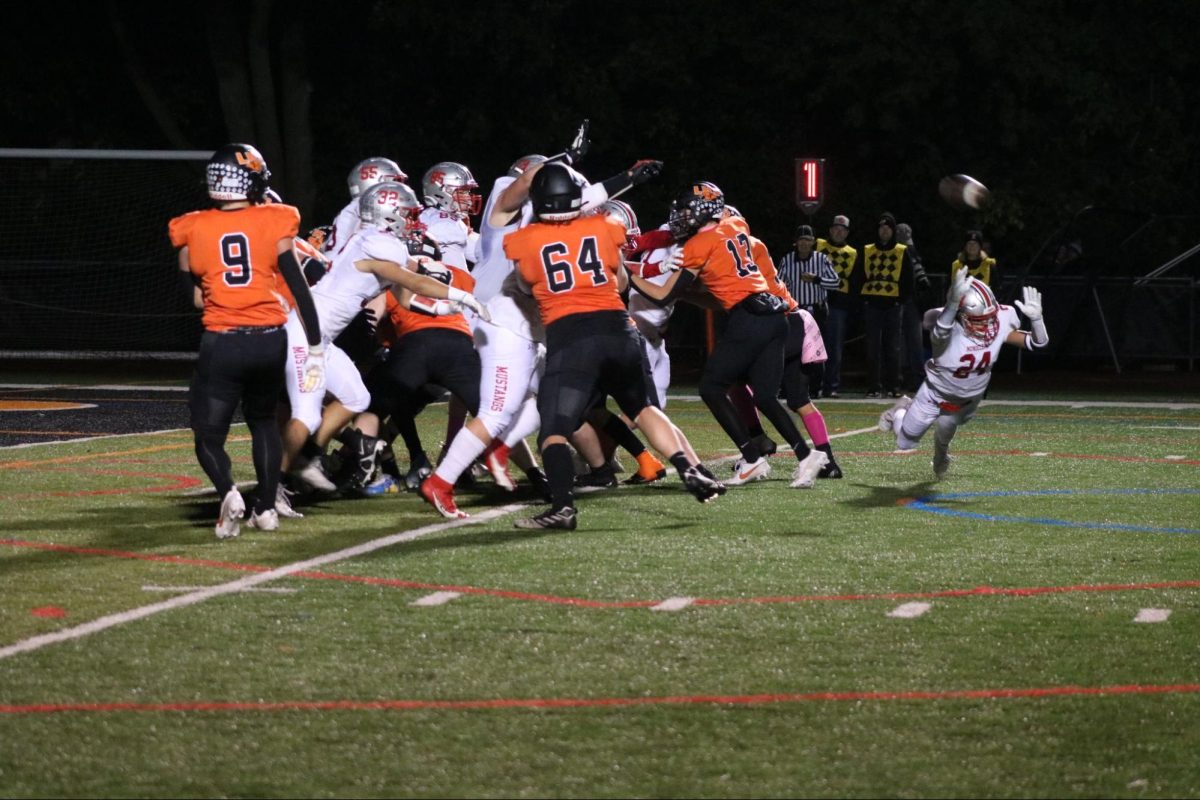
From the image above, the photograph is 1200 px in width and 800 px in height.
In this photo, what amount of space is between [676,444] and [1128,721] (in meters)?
3.98

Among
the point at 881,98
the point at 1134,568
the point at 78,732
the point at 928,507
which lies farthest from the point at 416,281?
the point at 881,98

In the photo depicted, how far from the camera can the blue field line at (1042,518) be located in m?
9.04

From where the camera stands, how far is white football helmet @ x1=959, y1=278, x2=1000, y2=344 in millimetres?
10742

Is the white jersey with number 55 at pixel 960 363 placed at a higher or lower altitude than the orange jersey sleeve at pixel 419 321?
lower

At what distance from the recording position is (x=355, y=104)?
28438mm

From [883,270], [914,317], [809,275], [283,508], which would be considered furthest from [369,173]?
[914,317]

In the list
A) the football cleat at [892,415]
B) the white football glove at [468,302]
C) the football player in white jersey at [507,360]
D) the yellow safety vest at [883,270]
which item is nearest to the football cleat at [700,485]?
the football player in white jersey at [507,360]

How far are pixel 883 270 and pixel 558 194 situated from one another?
1098cm

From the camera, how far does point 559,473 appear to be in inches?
344

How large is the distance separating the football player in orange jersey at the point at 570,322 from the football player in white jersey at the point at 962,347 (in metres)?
2.51

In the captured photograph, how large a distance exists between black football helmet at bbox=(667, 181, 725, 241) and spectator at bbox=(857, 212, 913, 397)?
885cm

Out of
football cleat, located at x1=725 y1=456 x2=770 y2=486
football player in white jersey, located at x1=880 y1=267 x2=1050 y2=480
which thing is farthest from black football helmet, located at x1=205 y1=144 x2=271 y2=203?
football player in white jersey, located at x1=880 y1=267 x2=1050 y2=480

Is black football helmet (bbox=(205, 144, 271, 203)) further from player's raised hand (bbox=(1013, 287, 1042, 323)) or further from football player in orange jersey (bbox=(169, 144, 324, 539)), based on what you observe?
player's raised hand (bbox=(1013, 287, 1042, 323))

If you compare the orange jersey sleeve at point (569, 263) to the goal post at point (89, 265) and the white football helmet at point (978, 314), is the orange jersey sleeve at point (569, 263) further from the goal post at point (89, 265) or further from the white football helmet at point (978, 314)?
the goal post at point (89, 265)
